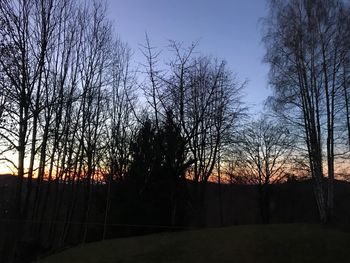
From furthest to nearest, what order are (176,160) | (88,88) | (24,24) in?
(88,88)
(176,160)
(24,24)

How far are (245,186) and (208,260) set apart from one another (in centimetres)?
3447

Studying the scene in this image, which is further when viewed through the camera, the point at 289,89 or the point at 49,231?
the point at 49,231

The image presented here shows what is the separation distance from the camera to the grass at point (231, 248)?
44.1 ft

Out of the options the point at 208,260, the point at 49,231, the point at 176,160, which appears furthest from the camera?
the point at 49,231

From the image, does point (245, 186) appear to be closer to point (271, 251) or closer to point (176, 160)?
point (176, 160)

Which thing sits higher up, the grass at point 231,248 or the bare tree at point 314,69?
the bare tree at point 314,69

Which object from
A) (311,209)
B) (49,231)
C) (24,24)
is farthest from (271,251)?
(311,209)

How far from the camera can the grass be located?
13430mm

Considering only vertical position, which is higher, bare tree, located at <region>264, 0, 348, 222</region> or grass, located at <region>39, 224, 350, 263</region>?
bare tree, located at <region>264, 0, 348, 222</region>

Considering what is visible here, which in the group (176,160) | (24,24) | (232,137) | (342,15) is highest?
(342,15)

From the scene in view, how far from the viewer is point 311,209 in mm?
43750

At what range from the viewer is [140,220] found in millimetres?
23031

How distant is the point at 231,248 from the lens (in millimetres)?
14297

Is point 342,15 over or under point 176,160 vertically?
over
